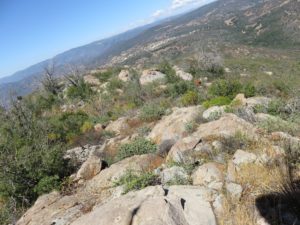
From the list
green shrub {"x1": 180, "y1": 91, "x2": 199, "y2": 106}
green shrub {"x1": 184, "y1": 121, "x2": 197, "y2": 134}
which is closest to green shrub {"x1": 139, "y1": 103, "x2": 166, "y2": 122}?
green shrub {"x1": 180, "y1": 91, "x2": 199, "y2": 106}

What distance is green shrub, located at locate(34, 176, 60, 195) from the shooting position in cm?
964

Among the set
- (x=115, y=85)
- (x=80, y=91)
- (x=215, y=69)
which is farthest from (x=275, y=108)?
(x=80, y=91)

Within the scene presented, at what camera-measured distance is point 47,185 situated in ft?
31.7

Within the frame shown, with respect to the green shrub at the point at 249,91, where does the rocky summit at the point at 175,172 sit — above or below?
above

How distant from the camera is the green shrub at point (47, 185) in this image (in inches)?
380

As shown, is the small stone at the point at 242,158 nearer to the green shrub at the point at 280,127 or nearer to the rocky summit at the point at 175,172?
the rocky summit at the point at 175,172

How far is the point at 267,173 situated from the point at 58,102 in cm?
3254

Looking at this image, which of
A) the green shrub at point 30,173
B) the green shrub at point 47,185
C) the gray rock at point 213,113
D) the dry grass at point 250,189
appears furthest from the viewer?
the gray rock at point 213,113

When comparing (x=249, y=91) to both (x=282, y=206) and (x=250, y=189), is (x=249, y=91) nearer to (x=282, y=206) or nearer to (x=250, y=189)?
(x=250, y=189)

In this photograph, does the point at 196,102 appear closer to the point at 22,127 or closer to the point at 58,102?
the point at 22,127

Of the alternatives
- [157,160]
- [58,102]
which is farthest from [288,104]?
[58,102]

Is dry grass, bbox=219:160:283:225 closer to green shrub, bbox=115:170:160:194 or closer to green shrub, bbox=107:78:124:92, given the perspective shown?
green shrub, bbox=115:170:160:194

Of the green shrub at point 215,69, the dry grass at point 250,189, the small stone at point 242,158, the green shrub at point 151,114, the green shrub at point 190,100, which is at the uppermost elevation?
the small stone at point 242,158

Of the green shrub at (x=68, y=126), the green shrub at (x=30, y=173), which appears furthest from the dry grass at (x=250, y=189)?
the green shrub at (x=68, y=126)
